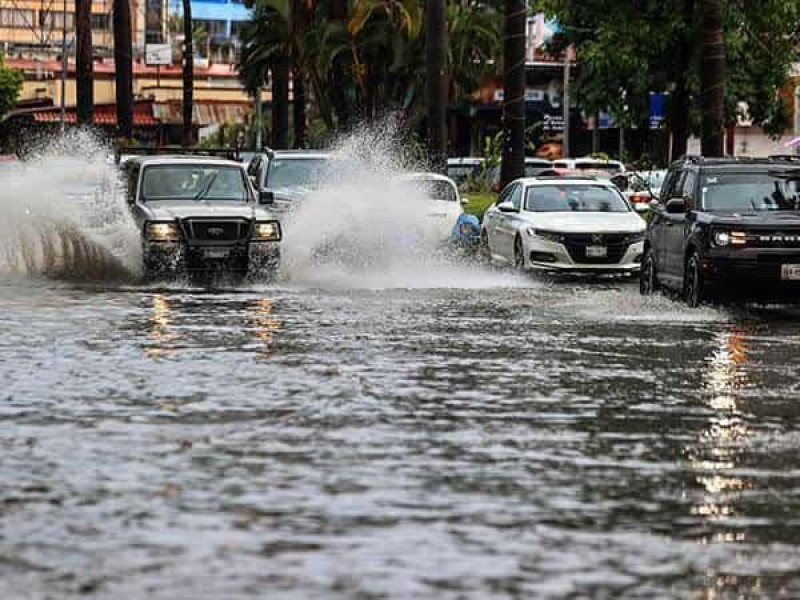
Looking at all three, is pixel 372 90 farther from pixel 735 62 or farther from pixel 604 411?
pixel 604 411

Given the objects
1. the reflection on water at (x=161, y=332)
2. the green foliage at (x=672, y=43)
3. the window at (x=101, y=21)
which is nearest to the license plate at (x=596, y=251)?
the reflection on water at (x=161, y=332)

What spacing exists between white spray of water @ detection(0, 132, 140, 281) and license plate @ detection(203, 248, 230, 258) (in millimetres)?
1201

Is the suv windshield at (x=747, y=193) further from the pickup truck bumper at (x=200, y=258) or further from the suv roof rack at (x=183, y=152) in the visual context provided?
the suv roof rack at (x=183, y=152)

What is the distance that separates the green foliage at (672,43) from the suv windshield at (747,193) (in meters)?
17.9

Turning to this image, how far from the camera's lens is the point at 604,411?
46.6ft

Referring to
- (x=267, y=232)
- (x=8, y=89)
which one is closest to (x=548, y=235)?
(x=267, y=232)

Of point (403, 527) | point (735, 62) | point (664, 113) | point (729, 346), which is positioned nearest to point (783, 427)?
point (403, 527)

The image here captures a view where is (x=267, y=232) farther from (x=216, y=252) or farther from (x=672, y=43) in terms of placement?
(x=672, y=43)

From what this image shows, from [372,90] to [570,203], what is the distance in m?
26.3

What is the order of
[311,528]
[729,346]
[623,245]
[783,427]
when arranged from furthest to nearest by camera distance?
[623,245] < [729,346] < [783,427] < [311,528]

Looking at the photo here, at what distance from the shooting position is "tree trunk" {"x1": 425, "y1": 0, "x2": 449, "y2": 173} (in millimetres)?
37562

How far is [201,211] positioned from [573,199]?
6114 millimetres

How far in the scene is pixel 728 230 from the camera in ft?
75.8

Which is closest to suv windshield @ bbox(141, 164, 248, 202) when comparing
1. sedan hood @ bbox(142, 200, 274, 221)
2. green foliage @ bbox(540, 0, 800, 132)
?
sedan hood @ bbox(142, 200, 274, 221)
